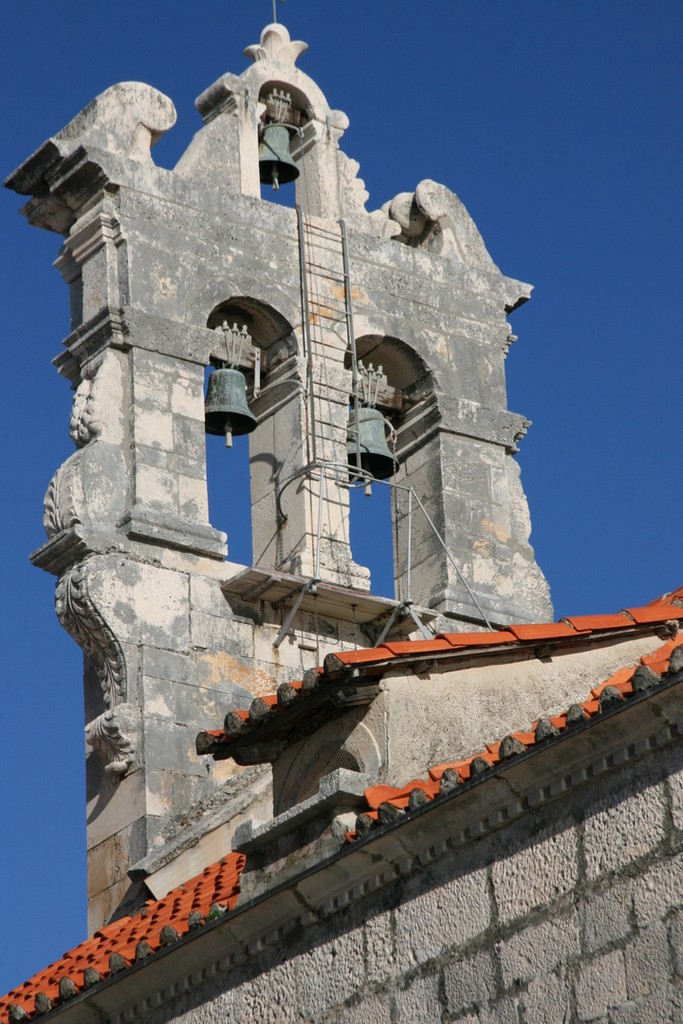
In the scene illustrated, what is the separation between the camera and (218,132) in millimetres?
14484

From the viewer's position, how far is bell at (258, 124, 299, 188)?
48.5 ft

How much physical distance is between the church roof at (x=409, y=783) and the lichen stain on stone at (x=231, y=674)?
146 centimetres

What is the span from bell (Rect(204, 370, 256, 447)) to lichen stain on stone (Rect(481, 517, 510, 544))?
146cm

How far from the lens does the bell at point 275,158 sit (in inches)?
583

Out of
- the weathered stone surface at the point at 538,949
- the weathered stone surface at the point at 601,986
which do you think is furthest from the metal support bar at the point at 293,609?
the weathered stone surface at the point at 601,986

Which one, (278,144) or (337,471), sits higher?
(278,144)

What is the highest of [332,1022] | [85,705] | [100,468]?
[100,468]

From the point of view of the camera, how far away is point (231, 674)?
1302cm

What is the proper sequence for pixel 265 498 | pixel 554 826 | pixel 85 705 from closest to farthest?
pixel 554 826 < pixel 85 705 < pixel 265 498

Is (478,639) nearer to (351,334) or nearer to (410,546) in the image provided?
(410,546)

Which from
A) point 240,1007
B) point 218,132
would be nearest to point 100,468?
point 218,132

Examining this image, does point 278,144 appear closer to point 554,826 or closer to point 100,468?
point 100,468

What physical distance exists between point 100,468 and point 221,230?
5.55 feet

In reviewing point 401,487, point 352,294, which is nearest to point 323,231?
point 352,294
